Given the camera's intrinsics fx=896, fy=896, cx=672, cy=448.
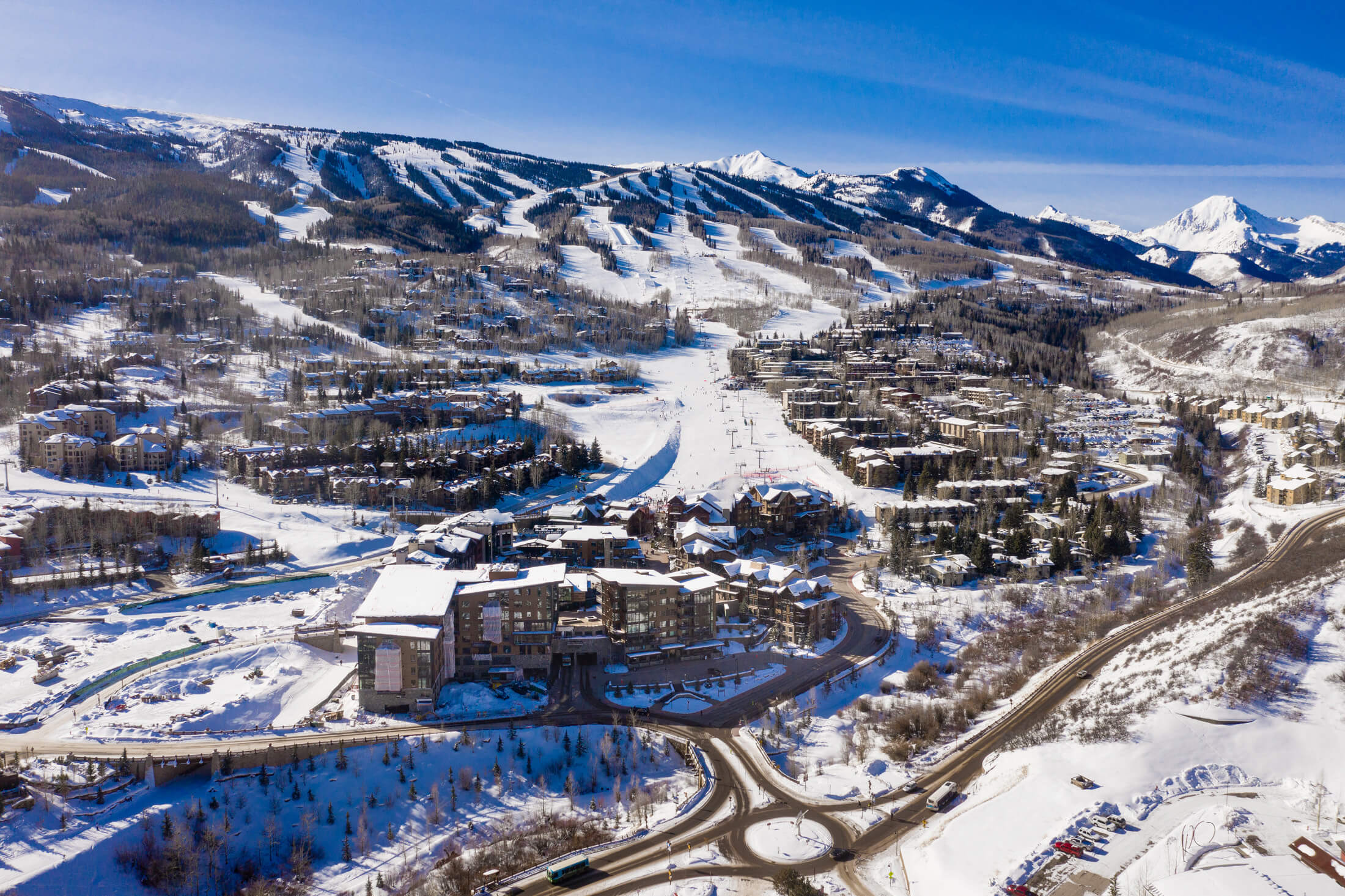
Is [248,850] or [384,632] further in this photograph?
[384,632]

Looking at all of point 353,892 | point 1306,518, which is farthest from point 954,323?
point 353,892

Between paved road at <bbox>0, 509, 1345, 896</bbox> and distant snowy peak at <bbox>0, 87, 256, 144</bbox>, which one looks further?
distant snowy peak at <bbox>0, 87, 256, 144</bbox>

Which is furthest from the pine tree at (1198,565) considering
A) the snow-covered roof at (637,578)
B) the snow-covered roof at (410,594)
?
the snow-covered roof at (410,594)

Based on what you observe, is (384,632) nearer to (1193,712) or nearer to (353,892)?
(353,892)

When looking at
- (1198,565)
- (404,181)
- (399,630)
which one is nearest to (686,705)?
(399,630)

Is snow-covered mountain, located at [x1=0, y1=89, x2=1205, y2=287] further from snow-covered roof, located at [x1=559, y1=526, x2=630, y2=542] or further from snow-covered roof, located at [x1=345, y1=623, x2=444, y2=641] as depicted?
snow-covered roof, located at [x1=345, y1=623, x2=444, y2=641]

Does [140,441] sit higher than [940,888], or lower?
higher

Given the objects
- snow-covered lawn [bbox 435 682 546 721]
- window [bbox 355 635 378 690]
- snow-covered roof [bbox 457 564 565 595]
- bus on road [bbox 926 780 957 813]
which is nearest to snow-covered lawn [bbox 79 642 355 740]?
window [bbox 355 635 378 690]

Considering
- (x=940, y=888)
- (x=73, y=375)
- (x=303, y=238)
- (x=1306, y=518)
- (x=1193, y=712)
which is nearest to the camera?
(x=940, y=888)
